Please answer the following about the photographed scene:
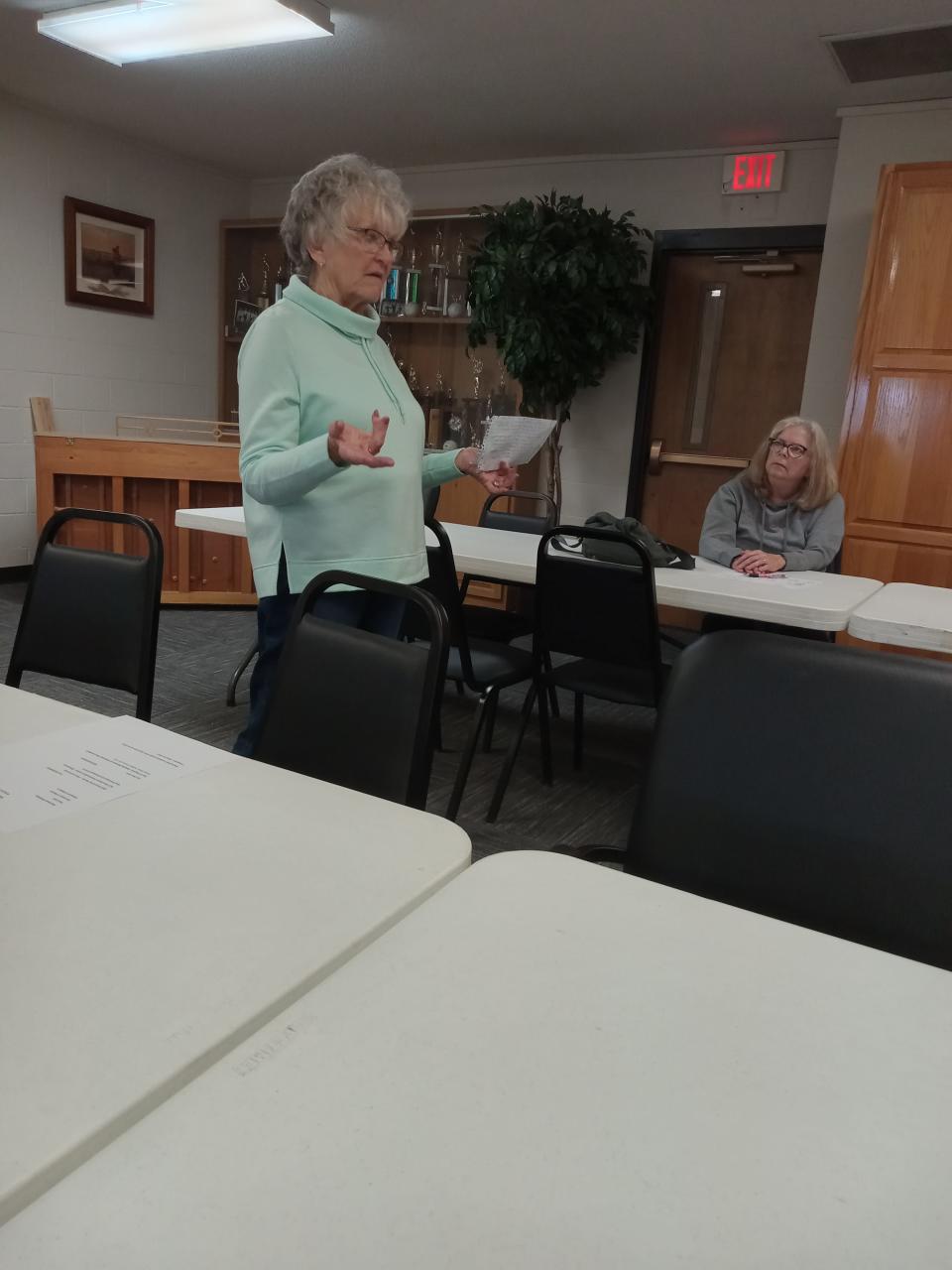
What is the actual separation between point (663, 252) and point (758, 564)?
2.96 metres

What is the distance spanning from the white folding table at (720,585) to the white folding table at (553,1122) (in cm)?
142

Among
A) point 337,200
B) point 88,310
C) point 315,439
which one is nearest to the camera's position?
point 315,439

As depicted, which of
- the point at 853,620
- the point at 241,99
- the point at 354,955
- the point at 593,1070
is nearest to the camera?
the point at 593,1070

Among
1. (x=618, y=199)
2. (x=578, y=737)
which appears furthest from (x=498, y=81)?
(x=578, y=737)

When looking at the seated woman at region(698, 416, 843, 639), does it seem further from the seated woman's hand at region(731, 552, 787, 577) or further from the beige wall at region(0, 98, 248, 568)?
the beige wall at region(0, 98, 248, 568)

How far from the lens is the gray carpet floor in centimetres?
254

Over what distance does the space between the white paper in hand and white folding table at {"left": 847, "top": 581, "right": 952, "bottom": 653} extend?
2.61 feet

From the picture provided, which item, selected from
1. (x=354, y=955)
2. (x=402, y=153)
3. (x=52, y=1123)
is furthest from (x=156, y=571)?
(x=402, y=153)

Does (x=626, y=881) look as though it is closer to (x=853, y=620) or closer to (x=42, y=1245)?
(x=42, y=1245)

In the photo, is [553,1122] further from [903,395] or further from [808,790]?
[903,395]

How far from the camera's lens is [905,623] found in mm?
1893

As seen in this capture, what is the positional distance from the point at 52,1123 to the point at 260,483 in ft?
3.97

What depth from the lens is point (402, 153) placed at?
5168 mm

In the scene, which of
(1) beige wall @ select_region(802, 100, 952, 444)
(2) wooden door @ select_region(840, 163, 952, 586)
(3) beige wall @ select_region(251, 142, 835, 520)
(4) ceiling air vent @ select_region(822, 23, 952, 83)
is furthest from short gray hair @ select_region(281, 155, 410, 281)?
(3) beige wall @ select_region(251, 142, 835, 520)
